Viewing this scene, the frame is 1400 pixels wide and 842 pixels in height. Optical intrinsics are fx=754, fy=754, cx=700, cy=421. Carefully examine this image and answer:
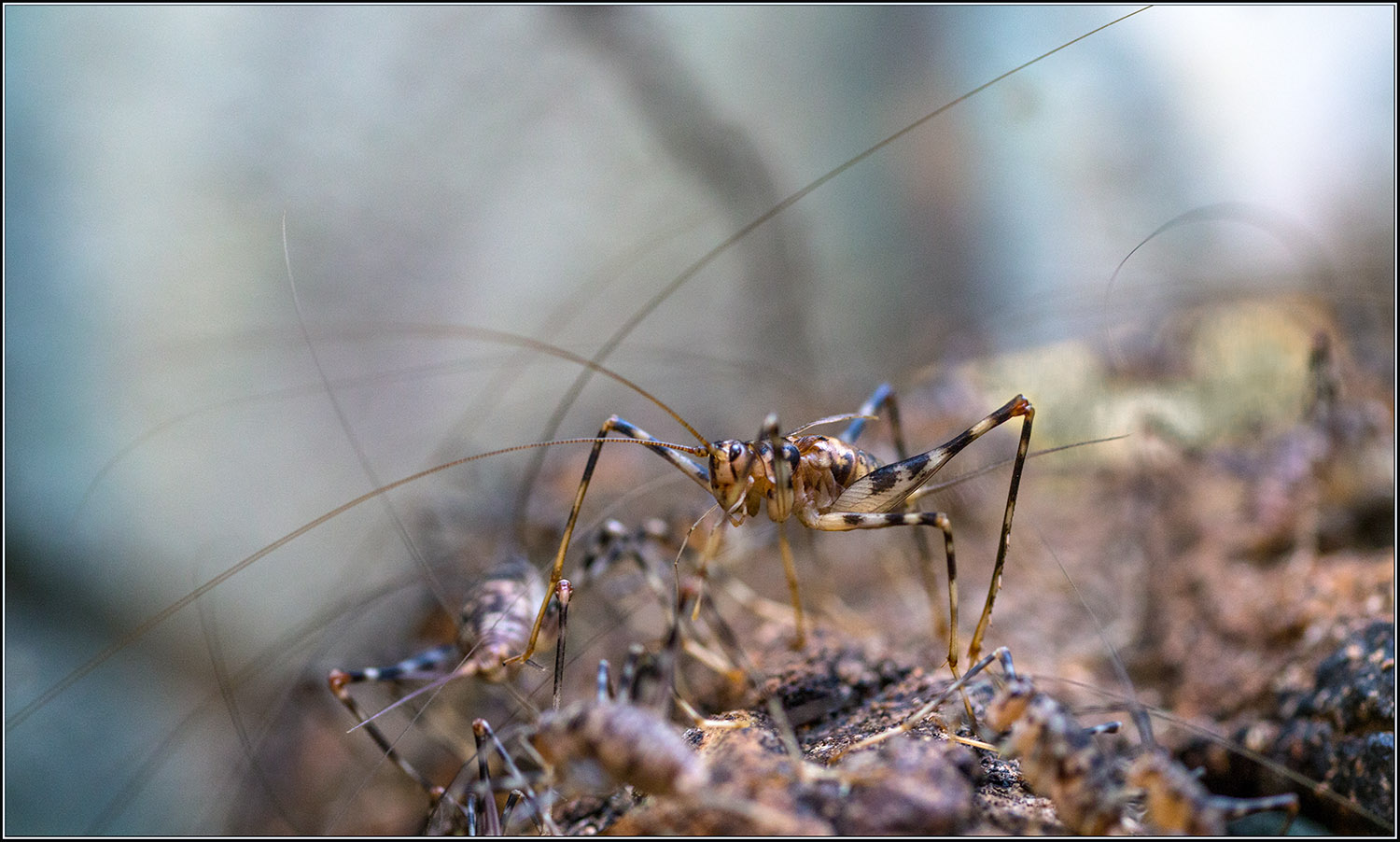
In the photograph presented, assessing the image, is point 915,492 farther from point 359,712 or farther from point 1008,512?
point 359,712

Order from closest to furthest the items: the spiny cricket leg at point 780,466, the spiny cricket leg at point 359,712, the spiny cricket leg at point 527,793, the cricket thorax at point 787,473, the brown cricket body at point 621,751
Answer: the brown cricket body at point 621,751
the spiny cricket leg at point 527,793
the spiny cricket leg at point 780,466
the cricket thorax at point 787,473
the spiny cricket leg at point 359,712

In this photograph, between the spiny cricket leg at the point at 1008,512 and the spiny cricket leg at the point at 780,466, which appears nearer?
the spiny cricket leg at the point at 780,466

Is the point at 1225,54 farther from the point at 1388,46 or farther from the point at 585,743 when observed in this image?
the point at 585,743

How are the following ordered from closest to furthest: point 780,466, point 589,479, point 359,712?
point 780,466
point 589,479
point 359,712

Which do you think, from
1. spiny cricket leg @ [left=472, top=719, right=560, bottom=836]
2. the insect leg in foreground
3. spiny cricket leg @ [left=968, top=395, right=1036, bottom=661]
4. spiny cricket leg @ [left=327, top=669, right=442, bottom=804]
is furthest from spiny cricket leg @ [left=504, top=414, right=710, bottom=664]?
spiny cricket leg @ [left=968, top=395, right=1036, bottom=661]

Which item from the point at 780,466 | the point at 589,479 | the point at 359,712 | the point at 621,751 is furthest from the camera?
the point at 359,712

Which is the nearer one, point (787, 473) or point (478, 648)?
point (787, 473)

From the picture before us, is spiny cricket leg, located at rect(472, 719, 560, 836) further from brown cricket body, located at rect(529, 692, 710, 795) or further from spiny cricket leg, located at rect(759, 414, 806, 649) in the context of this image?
spiny cricket leg, located at rect(759, 414, 806, 649)

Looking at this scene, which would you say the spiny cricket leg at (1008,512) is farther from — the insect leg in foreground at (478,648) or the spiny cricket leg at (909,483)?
the insect leg in foreground at (478,648)

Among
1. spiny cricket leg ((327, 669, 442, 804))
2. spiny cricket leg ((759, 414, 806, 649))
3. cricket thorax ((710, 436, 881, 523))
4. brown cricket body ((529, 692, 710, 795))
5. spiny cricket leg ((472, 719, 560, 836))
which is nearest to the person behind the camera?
brown cricket body ((529, 692, 710, 795))

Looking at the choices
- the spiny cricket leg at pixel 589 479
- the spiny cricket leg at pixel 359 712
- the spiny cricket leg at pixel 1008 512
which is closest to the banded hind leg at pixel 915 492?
the spiny cricket leg at pixel 1008 512

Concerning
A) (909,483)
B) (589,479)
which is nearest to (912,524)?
(909,483)
